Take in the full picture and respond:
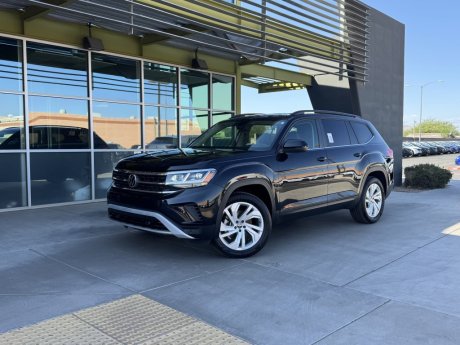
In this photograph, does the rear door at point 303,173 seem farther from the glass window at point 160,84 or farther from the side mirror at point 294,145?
the glass window at point 160,84

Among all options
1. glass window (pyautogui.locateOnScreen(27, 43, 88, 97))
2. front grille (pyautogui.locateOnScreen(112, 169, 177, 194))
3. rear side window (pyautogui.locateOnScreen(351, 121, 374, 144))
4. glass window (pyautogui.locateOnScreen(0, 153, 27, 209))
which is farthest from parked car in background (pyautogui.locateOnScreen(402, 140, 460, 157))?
front grille (pyautogui.locateOnScreen(112, 169, 177, 194))

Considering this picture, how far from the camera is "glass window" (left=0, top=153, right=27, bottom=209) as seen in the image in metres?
8.27

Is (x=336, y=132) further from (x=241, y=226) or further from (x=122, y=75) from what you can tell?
(x=122, y=75)

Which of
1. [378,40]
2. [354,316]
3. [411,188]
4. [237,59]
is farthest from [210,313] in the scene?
[378,40]

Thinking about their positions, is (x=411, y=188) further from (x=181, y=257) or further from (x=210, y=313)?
(x=210, y=313)

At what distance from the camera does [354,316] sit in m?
3.70

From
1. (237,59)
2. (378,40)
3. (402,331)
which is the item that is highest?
(378,40)

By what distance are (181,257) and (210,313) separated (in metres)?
1.71

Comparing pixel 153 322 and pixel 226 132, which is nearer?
pixel 153 322

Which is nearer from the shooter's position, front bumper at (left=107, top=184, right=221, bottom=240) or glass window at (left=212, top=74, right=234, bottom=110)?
front bumper at (left=107, top=184, right=221, bottom=240)

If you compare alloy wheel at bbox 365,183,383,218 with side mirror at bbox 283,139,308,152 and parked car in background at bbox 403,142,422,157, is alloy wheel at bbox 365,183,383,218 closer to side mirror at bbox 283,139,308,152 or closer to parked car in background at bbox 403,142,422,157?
side mirror at bbox 283,139,308,152

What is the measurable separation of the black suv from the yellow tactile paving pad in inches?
53.2

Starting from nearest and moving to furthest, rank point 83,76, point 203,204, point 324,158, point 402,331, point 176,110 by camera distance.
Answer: point 402,331 < point 203,204 < point 324,158 < point 83,76 < point 176,110

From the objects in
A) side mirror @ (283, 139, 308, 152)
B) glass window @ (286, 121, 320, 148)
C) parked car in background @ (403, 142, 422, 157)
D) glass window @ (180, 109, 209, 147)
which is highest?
glass window @ (180, 109, 209, 147)
